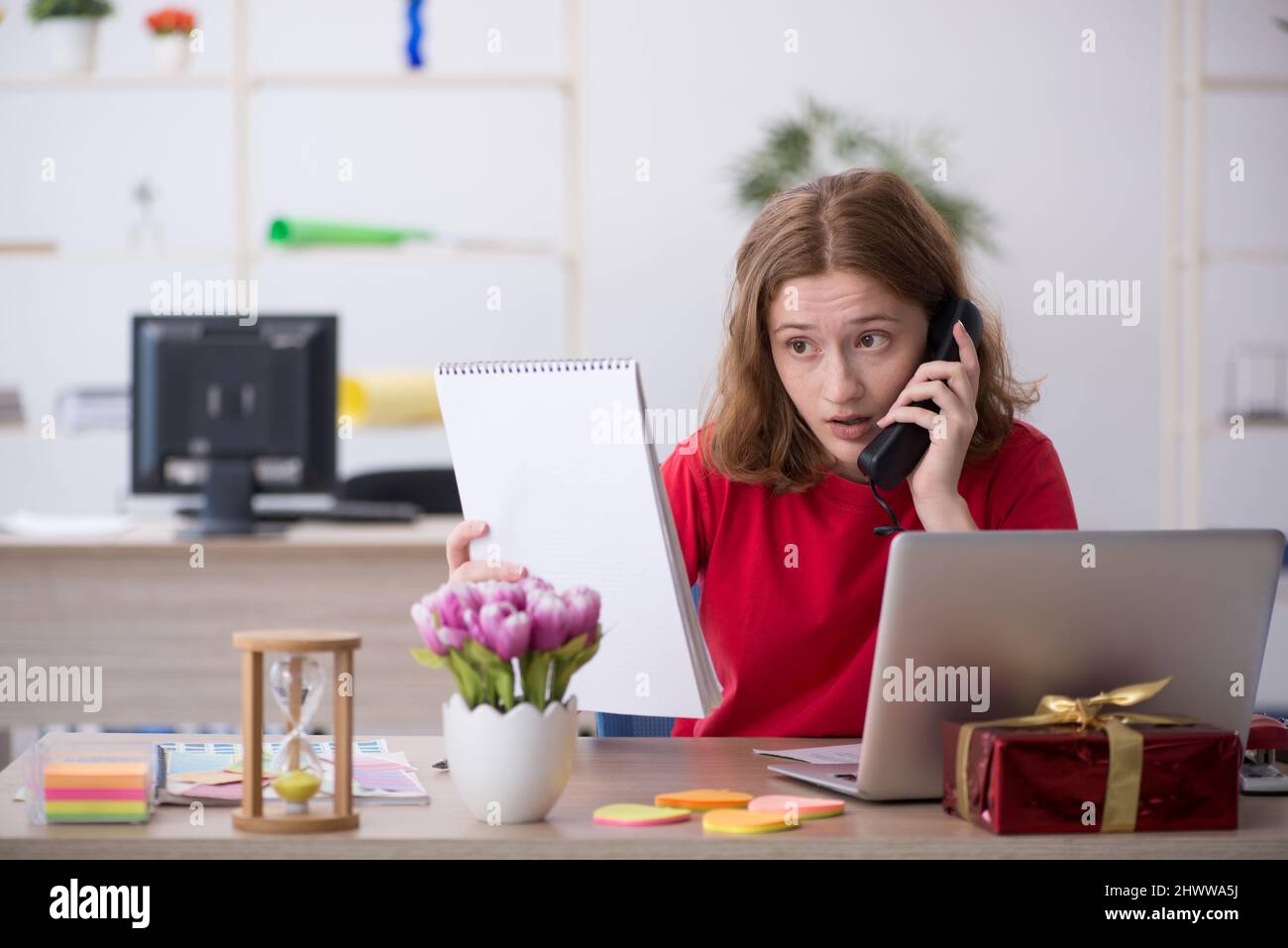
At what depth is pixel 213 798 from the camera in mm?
1238

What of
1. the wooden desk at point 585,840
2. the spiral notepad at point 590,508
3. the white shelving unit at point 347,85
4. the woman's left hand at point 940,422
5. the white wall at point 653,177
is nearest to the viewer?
the wooden desk at point 585,840

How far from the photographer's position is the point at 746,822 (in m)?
1.15

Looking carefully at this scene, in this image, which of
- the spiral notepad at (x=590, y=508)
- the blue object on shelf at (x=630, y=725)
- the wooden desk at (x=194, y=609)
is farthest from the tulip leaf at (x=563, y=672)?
the wooden desk at (x=194, y=609)

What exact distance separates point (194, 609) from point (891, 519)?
81.1 inches

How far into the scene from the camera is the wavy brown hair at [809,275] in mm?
1739

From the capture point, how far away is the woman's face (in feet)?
5.58

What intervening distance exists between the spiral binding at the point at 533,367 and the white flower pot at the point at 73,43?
3.23 meters

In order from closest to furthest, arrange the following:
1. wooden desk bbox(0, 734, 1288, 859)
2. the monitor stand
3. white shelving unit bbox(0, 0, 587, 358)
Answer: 1. wooden desk bbox(0, 734, 1288, 859)
2. the monitor stand
3. white shelving unit bbox(0, 0, 587, 358)

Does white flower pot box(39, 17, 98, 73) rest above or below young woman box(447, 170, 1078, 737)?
above

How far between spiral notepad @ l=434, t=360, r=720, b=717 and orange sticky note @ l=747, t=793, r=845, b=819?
22cm

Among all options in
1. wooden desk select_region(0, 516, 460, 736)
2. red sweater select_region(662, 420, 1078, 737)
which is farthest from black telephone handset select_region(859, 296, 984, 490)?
wooden desk select_region(0, 516, 460, 736)

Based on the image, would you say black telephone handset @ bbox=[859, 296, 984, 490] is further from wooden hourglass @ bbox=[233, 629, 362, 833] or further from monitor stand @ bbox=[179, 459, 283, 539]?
monitor stand @ bbox=[179, 459, 283, 539]

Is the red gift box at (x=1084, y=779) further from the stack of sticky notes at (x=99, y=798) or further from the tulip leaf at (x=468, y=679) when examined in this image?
the stack of sticky notes at (x=99, y=798)

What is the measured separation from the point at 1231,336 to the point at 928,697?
3.96m
